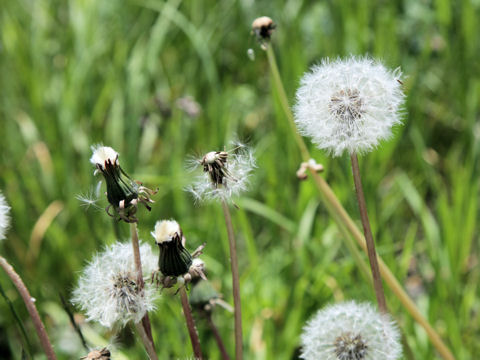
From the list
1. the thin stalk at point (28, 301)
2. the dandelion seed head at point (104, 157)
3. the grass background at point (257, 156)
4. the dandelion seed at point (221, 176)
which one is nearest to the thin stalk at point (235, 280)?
the dandelion seed at point (221, 176)

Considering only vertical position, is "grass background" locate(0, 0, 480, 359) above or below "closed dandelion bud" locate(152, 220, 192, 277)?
above

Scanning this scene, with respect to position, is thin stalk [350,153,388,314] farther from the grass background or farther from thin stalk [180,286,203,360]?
the grass background

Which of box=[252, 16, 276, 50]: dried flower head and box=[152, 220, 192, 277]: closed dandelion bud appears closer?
box=[152, 220, 192, 277]: closed dandelion bud

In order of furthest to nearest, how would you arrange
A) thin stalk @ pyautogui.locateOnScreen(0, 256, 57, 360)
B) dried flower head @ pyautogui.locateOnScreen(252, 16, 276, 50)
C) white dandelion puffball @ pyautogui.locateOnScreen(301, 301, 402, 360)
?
dried flower head @ pyautogui.locateOnScreen(252, 16, 276, 50), white dandelion puffball @ pyautogui.locateOnScreen(301, 301, 402, 360), thin stalk @ pyautogui.locateOnScreen(0, 256, 57, 360)

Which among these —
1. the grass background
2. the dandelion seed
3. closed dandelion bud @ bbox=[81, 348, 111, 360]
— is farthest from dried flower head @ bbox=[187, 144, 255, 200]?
the grass background

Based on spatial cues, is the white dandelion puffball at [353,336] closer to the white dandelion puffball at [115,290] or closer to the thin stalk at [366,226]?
the thin stalk at [366,226]

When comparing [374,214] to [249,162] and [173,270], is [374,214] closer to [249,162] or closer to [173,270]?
[249,162]
